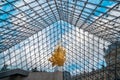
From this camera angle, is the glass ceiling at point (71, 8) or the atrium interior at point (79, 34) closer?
the glass ceiling at point (71, 8)

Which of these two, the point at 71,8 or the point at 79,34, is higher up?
the point at 71,8

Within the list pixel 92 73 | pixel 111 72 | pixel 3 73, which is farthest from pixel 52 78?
pixel 92 73

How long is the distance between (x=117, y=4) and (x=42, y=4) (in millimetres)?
12215

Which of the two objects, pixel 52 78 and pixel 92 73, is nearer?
pixel 52 78

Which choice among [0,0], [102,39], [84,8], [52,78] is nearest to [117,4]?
[84,8]

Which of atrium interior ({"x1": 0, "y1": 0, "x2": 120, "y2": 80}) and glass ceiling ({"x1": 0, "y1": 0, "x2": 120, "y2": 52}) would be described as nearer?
glass ceiling ({"x1": 0, "y1": 0, "x2": 120, "y2": 52})

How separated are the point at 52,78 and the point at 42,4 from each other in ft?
33.5

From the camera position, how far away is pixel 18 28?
1635 inches

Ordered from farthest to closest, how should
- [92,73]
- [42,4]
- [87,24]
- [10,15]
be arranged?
[92,73], [87,24], [42,4], [10,15]

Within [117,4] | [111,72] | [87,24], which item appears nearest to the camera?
[117,4]

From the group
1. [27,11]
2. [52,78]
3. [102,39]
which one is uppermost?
[27,11]

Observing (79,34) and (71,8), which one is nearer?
(71,8)

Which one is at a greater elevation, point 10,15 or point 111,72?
point 10,15

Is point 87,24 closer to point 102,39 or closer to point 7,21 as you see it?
point 102,39
